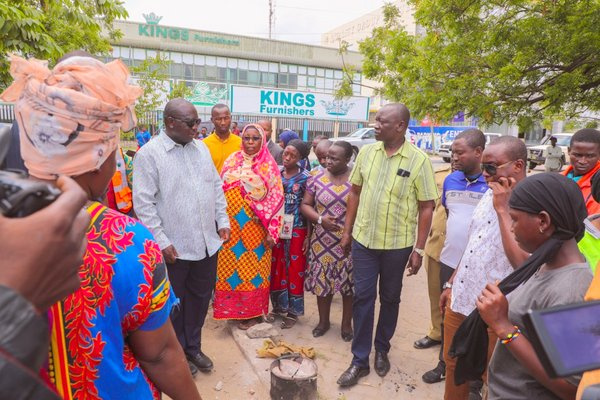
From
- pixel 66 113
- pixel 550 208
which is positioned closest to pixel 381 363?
pixel 550 208

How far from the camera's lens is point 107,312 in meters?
1.09

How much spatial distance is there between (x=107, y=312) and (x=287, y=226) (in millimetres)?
3030

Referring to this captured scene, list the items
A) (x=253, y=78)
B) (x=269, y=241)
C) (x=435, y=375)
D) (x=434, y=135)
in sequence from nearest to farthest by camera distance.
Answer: (x=435, y=375) < (x=269, y=241) < (x=434, y=135) < (x=253, y=78)

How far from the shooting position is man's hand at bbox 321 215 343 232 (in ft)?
12.4

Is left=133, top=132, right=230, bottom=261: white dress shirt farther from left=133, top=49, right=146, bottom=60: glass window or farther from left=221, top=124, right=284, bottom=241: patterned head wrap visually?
left=133, top=49, right=146, bottom=60: glass window

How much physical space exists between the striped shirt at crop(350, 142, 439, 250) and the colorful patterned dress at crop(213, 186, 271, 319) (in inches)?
42.5

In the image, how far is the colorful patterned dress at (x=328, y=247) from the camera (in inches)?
150

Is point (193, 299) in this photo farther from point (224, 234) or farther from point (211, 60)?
point (211, 60)

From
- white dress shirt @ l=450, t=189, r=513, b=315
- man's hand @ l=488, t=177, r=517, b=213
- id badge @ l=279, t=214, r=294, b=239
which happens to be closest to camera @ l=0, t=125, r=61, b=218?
man's hand @ l=488, t=177, r=517, b=213

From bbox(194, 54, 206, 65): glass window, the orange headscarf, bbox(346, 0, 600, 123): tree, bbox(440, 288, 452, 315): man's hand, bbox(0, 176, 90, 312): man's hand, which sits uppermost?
bbox(194, 54, 206, 65): glass window

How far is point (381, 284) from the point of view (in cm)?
331

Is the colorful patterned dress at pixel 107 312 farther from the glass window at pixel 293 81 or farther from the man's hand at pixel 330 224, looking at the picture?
the glass window at pixel 293 81

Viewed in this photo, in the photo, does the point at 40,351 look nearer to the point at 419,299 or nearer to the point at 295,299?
the point at 295,299

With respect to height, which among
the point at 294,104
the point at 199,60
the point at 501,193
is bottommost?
the point at 501,193
